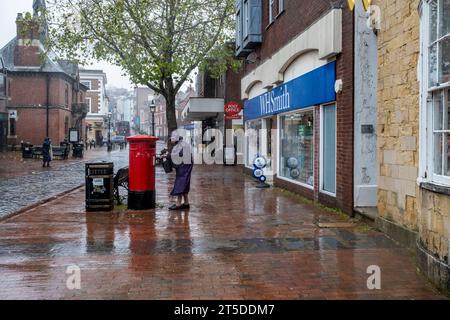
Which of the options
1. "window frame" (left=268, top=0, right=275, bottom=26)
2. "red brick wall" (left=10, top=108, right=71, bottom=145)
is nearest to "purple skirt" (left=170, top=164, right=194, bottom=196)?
"window frame" (left=268, top=0, right=275, bottom=26)

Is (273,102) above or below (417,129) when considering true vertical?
above

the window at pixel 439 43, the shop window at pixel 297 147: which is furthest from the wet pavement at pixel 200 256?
the shop window at pixel 297 147

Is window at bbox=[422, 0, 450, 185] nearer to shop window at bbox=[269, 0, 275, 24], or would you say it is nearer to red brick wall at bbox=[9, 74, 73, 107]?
shop window at bbox=[269, 0, 275, 24]

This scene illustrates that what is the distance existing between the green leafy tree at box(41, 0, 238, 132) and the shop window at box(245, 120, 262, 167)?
5.51 metres

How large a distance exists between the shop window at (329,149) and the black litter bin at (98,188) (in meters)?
4.63

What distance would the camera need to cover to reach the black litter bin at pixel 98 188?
1052 cm

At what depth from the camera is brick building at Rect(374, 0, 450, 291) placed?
527 centimetres

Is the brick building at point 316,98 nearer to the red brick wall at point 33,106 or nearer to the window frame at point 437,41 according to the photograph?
the window frame at point 437,41

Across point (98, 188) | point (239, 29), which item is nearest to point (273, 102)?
point (239, 29)

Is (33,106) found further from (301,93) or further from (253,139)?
(301,93)

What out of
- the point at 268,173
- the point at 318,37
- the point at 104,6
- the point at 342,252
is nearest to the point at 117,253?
the point at 342,252

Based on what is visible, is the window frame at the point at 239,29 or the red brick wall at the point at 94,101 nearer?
the window frame at the point at 239,29

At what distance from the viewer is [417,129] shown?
21.9 feet

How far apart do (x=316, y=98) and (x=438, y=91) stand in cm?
567
